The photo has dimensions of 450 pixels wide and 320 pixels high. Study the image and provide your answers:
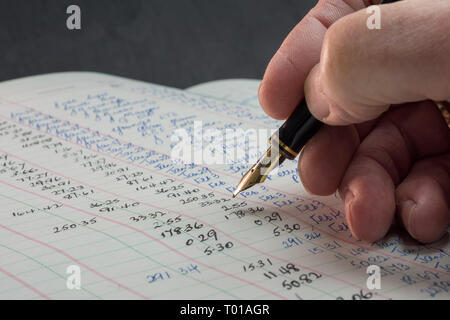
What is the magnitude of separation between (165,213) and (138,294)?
0.13 meters

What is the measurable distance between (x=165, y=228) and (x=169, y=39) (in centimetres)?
105

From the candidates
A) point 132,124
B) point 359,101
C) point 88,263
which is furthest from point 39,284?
point 132,124

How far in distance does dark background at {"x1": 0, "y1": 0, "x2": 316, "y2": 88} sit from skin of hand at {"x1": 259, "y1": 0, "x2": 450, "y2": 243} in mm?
943

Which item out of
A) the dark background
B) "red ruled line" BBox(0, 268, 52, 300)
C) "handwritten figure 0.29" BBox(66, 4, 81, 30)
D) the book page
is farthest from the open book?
the dark background

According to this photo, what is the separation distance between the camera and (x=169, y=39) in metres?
1.52

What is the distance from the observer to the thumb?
16.5 inches

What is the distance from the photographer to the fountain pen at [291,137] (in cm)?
53

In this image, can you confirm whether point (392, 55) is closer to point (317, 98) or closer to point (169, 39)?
point (317, 98)

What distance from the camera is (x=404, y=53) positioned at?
42cm

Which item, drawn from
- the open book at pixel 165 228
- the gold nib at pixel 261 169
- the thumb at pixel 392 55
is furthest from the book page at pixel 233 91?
the thumb at pixel 392 55

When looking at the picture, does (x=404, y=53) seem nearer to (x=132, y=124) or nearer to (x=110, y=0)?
(x=132, y=124)

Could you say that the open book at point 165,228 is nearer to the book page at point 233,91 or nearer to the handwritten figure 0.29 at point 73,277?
the handwritten figure 0.29 at point 73,277

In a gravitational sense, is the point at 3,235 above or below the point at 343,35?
below

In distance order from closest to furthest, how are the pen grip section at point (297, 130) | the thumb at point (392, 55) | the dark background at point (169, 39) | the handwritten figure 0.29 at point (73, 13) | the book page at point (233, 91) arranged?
the thumb at point (392, 55)
the pen grip section at point (297, 130)
the book page at point (233, 91)
the handwritten figure 0.29 at point (73, 13)
the dark background at point (169, 39)
